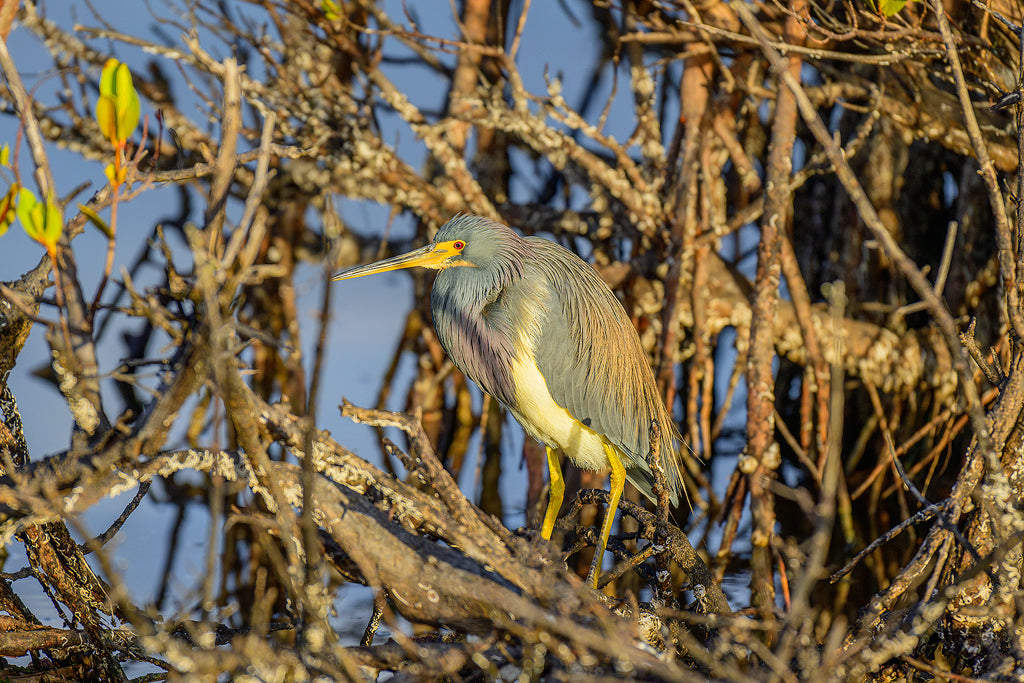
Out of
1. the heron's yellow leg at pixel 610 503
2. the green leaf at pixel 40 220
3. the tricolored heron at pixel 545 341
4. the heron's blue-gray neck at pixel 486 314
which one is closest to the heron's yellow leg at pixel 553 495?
the tricolored heron at pixel 545 341

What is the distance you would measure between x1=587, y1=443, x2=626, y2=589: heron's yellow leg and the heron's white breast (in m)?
0.05

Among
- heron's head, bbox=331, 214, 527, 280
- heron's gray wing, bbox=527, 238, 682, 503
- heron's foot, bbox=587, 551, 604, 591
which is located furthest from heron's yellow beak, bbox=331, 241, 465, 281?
heron's foot, bbox=587, 551, 604, 591

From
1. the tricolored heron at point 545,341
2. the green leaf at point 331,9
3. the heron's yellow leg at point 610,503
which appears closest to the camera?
the heron's yellow leg at point 610,503

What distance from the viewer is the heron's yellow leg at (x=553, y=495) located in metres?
2.30

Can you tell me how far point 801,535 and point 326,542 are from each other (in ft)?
9.77

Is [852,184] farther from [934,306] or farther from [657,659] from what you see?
[657,659]

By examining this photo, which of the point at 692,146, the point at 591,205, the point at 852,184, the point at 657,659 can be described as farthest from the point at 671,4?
the point at 657,659

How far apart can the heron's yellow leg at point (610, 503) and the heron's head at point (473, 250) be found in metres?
0.58

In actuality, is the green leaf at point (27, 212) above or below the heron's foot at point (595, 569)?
above

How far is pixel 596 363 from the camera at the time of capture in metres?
2.25

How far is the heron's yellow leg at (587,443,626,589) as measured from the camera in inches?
77.5

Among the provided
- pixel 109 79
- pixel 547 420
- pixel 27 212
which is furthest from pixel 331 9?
→ pixel 27 212

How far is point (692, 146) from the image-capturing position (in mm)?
3258

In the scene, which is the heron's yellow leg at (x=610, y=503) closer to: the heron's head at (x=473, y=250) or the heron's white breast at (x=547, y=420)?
the heron's white breast at (x=547, y=420)
